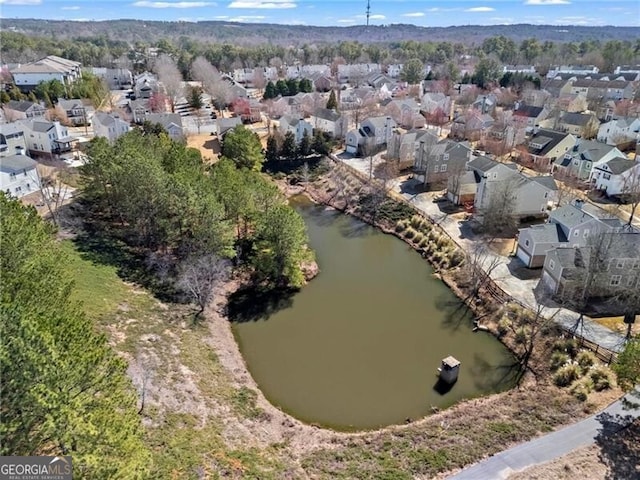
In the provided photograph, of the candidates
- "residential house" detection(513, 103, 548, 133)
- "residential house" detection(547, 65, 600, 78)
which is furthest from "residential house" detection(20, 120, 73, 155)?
"residential house" detection(547, 65, 600, 78)

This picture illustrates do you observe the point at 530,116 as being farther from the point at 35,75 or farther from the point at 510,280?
the point at 35,75

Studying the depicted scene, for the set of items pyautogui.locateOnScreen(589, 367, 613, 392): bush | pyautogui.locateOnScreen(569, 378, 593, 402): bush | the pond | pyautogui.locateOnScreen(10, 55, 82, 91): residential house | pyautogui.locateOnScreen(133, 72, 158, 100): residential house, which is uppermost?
pyautogui.locateOnScreen(10, 55, 82, 91): residential house

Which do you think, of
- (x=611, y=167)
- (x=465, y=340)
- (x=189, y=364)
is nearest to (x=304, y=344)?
(x=189, y=364)

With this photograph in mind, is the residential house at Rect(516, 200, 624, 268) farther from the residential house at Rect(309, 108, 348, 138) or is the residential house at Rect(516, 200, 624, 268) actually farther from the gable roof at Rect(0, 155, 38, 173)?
the gable roof at Rect(0, 155, 38, 173)

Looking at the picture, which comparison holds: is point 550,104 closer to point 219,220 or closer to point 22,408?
point 219,220

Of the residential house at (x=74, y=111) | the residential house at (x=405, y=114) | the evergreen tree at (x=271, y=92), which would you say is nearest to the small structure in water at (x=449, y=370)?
the residential house at (x=405, y=114)

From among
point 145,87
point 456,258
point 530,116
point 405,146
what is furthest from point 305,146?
point 145,87
